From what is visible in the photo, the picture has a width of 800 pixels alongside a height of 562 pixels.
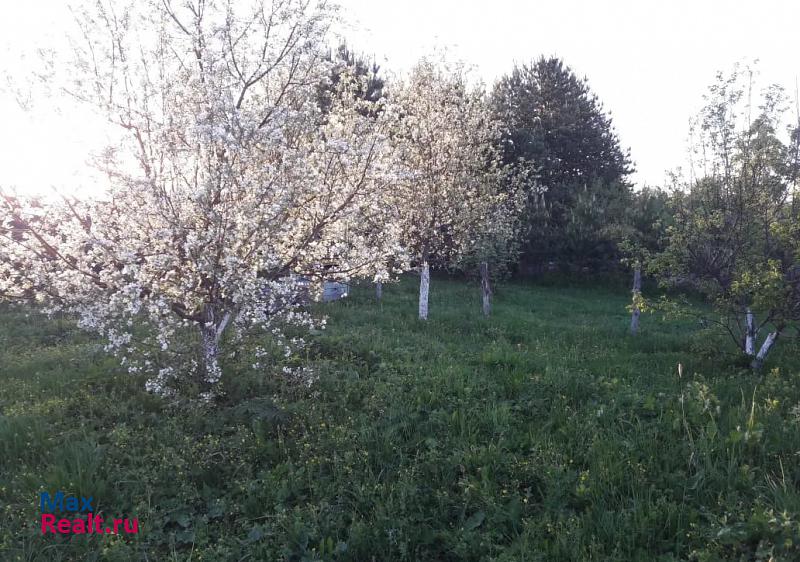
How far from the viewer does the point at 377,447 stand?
19.4 feet

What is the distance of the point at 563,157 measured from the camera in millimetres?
30859

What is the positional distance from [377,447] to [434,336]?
640 cm

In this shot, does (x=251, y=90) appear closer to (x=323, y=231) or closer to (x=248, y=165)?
(x=248, y=165)

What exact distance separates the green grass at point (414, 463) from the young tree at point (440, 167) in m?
6.92

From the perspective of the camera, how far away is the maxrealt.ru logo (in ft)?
15.0

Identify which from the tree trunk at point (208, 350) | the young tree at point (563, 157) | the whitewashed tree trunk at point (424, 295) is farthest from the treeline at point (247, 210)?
the young tree at point (563, 157)

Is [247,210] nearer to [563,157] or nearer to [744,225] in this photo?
[744,225]

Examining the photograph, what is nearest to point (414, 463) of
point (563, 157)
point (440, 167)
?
point (440, 167)

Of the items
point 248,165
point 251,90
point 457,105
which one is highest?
point 457,105

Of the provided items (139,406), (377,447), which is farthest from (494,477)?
(139,406)

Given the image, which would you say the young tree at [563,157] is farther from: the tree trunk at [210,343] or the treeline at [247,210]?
the tree trunk at [210,343]

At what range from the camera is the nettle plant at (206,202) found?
20.7 feet

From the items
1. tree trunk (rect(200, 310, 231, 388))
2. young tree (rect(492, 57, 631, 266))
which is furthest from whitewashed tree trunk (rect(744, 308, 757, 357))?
young tree (rect(492, 57, 631, 266))

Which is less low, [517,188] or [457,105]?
[457,105]
